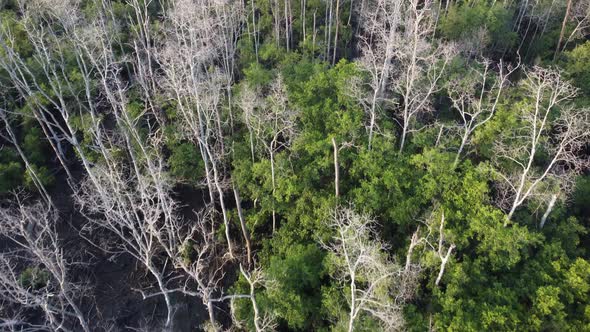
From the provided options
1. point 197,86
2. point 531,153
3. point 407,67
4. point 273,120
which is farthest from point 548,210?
point 197,86

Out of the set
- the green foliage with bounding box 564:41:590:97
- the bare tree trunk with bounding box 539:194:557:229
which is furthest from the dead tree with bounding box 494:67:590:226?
the green foliage with bounding box 564:41:590:97

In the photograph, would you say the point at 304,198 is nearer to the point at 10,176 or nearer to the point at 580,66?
the point at 10,176

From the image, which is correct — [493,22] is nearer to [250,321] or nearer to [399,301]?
[399,301]

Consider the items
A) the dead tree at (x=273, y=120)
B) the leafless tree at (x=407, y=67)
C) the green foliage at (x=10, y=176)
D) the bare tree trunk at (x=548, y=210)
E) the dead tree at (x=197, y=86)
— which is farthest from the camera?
the green foliage at (x=10, y=176)

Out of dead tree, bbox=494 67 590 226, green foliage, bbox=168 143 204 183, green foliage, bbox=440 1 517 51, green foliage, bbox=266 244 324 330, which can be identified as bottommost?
green foliage, bbox=266 244 324 330

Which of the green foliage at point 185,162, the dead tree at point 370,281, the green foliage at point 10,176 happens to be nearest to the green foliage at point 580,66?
the dead tree at point 370,281

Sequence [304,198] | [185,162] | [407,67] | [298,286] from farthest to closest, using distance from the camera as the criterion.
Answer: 1. [407,67]
2. [185,162]
3. [304,198]
4. [298,286]

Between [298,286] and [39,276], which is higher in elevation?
[298,286]

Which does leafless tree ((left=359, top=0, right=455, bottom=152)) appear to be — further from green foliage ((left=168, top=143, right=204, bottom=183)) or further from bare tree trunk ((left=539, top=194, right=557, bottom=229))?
green foliage ((left=168, top=143, right=204, bottom=183))

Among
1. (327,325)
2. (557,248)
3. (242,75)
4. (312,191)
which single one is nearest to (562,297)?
(557,248)

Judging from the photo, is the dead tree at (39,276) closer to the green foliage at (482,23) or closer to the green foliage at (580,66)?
the green foliage at (482,23)
